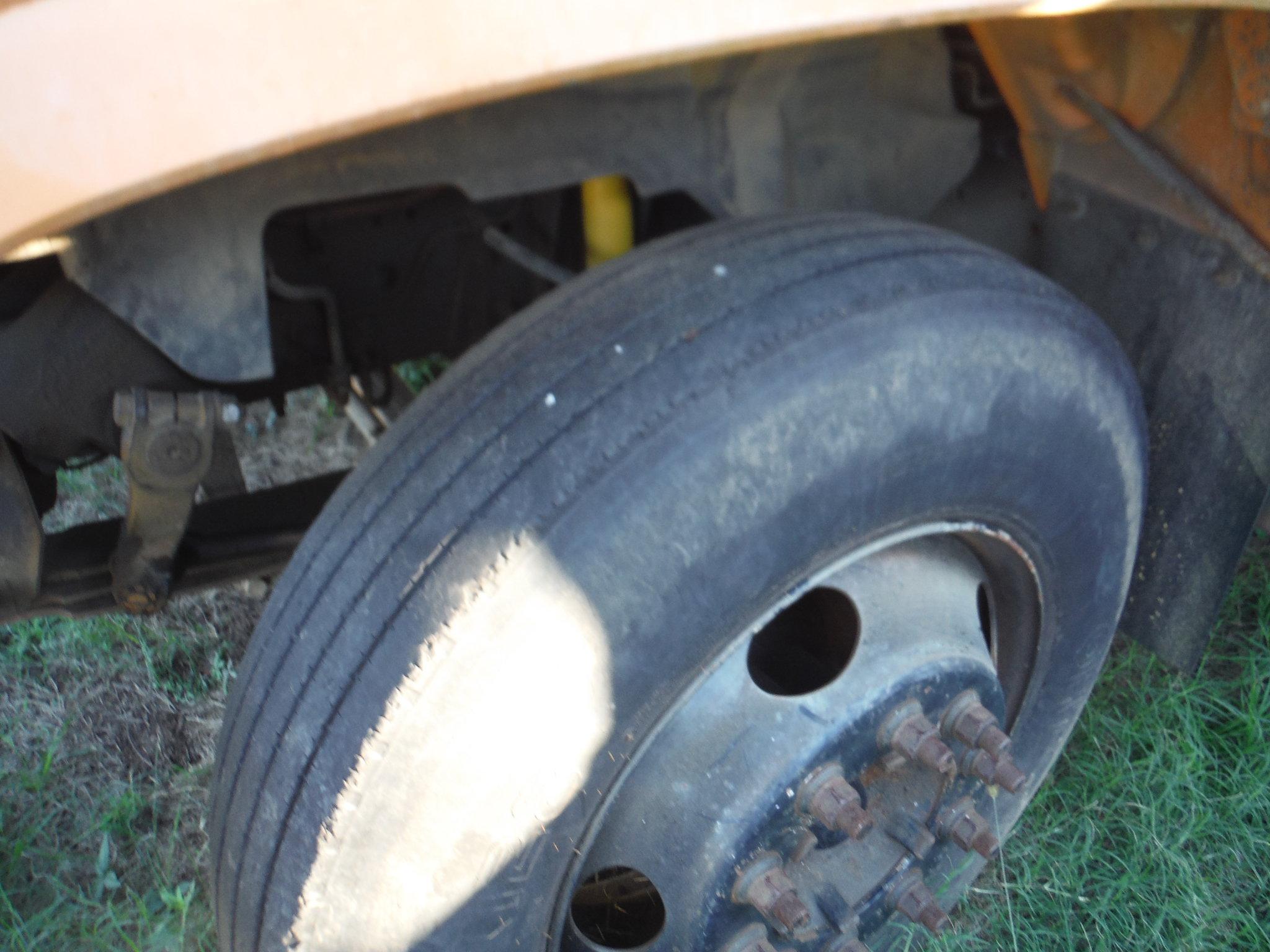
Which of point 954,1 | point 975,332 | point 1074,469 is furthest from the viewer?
point 1074,469

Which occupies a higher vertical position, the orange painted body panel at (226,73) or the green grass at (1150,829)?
the orange painted body panel at (226,73)

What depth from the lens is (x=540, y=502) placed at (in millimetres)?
907

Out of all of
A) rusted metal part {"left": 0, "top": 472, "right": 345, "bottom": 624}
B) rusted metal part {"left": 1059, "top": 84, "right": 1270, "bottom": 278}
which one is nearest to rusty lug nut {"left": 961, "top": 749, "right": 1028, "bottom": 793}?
rusted metal part {"left": 1059, "top": 84, "right": 1270, "bottom": 278}

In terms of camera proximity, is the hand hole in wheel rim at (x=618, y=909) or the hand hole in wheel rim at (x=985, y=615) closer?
the hand hole in wheel rim at (x=618, y=909)

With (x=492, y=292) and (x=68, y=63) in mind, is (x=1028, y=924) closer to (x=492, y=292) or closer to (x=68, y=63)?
(x=492, y=292)

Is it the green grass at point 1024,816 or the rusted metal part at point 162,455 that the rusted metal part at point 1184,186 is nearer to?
the green grass at point 1024,816

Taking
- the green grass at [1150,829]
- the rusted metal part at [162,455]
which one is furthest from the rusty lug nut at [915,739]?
the rusted metal part at [162,455]

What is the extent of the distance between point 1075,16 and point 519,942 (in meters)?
1.21

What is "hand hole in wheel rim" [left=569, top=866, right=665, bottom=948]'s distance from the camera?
4.03 feet

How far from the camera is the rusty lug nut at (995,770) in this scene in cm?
119

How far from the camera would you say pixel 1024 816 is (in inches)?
69.0

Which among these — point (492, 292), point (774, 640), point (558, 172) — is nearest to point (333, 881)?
point (774, 640)

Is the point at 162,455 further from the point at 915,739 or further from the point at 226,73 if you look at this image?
the point at 915,739

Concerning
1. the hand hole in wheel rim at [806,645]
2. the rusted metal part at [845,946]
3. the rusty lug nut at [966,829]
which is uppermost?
the hand hole in wheel rim at [806,645]
